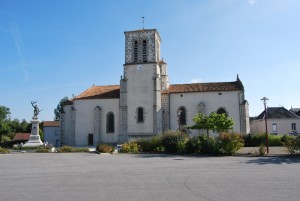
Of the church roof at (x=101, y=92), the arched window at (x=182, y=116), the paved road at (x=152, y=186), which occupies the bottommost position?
the paved road at (x=152, y=186)

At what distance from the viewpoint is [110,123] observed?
1387 inches

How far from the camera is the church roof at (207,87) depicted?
3290 cm

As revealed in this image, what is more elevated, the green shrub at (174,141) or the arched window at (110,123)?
the arched window at (110,123)

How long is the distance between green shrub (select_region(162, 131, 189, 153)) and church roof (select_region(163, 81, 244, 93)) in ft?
42.0

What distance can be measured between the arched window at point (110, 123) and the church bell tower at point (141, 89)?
1923 millimetres

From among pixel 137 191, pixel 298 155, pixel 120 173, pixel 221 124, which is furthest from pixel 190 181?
pixel 221 124

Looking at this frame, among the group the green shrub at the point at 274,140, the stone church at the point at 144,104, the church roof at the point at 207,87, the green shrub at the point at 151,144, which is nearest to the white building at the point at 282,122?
the stone church at the point at 144,104

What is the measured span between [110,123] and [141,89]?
5753 mm

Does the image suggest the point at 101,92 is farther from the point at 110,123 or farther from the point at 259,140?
the point at 259,140

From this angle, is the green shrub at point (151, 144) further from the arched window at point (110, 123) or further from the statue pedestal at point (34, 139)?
the arched window at point (110, 123)

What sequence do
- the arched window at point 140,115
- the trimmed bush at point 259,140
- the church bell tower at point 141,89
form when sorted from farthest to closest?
the arched window at point 140,115 < the church bell tower at point 141,89 < the trimmed bush at point 259,140

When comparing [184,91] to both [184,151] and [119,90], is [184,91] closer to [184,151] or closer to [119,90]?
[119,90]

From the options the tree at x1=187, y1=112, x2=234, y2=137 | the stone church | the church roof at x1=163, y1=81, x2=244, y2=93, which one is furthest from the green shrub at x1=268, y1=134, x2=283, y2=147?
the tree at x1=187, y1=112, x2=234, y2=137

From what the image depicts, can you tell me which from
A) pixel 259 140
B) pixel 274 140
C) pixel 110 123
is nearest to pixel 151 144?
pixel 259 140
